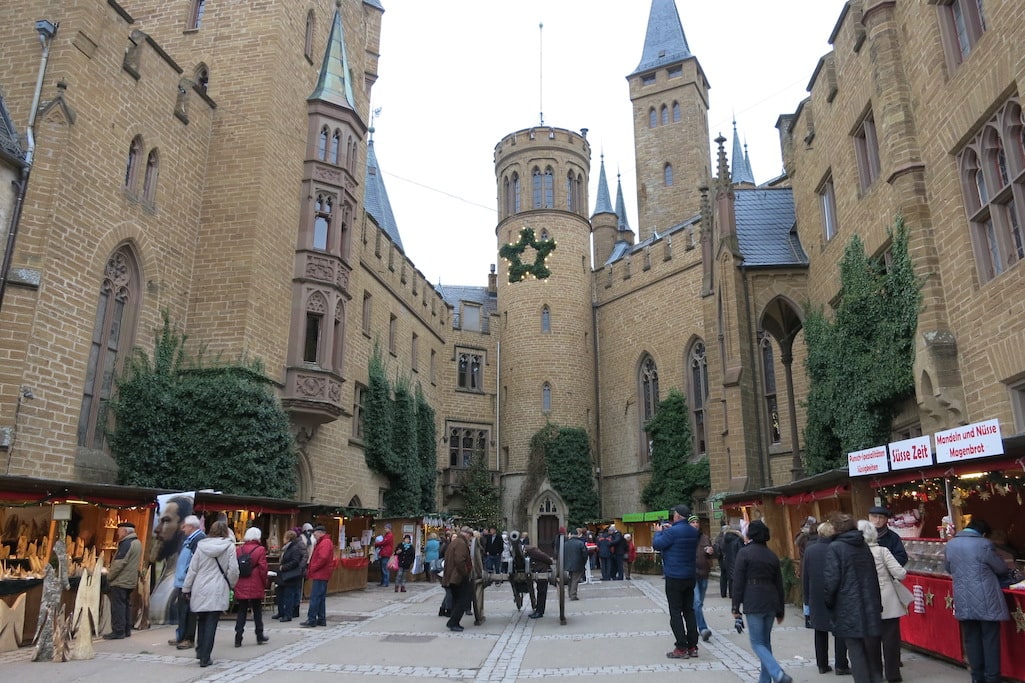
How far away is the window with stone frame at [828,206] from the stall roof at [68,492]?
45.2 feet

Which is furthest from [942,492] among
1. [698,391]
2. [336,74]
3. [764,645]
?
[698,391]

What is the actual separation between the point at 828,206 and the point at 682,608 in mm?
11399

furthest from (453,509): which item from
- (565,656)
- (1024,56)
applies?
(1024,56)

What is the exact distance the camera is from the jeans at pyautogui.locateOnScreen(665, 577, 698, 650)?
27.1ft

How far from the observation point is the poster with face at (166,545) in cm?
1084

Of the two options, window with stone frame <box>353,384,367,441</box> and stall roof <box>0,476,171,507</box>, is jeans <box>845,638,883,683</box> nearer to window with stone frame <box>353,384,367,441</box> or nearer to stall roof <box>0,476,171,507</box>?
stall roof <box>0,476,171,507</box>

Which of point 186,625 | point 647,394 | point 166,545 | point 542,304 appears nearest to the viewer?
point 186,625

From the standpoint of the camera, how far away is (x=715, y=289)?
21188 millimetres

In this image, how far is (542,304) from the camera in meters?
34.5

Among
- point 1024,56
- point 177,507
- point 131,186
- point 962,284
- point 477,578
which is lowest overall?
point 477,578

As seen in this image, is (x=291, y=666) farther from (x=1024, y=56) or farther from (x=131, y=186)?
(x=131, y=186)

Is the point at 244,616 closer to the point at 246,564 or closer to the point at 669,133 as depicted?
the point at 246,564

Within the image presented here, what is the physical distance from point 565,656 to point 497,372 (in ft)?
89.1

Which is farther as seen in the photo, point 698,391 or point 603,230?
point 603,230
